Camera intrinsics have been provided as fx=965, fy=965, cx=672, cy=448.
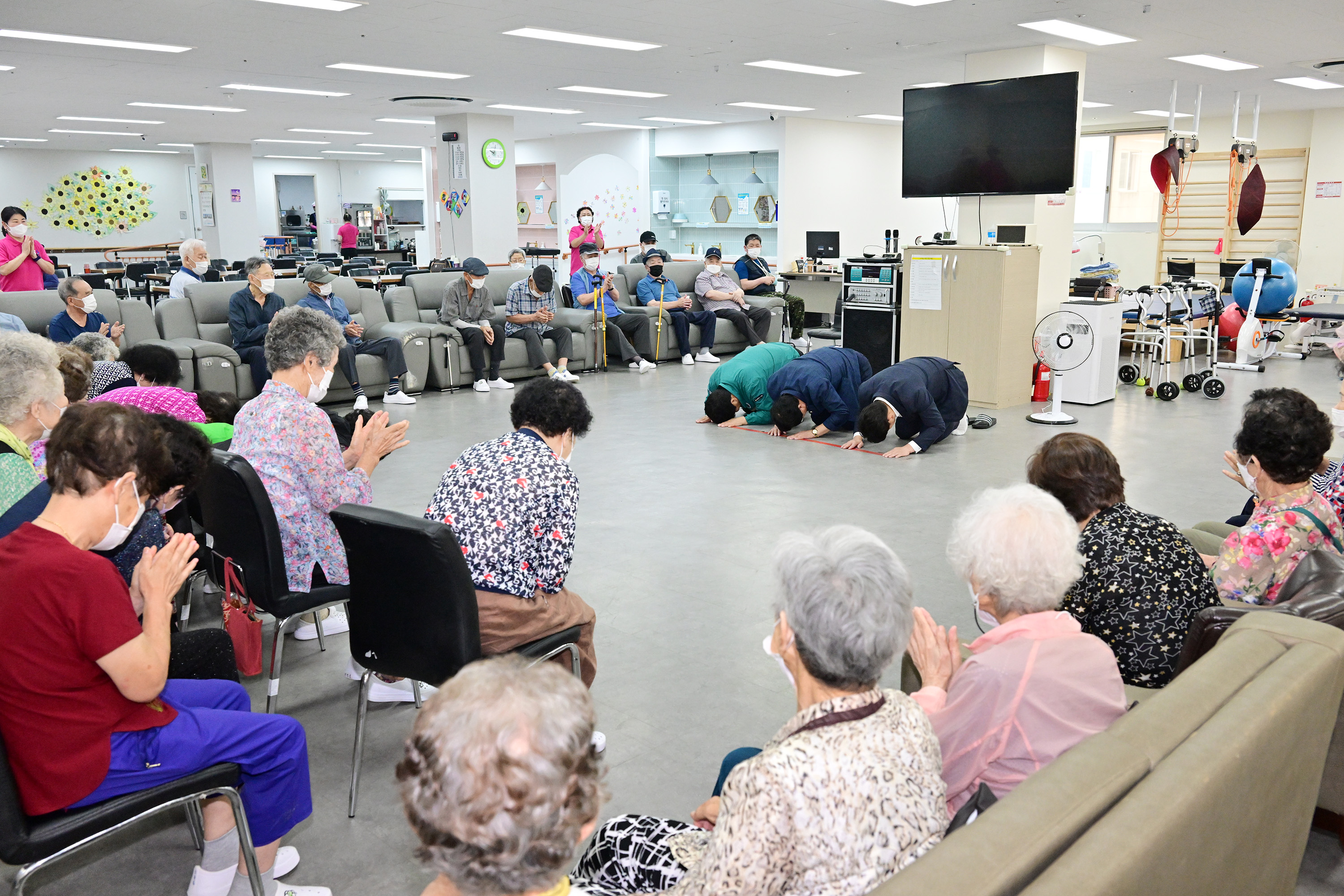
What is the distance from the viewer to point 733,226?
1628 centimetres

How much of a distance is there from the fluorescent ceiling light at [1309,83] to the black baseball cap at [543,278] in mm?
8520

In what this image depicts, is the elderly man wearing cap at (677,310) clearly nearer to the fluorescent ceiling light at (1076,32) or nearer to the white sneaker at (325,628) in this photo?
the fluorescent ceiling light at (1076,32)

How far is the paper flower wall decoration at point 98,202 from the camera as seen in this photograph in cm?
1995

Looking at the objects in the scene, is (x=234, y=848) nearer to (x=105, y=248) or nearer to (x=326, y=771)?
(x=326, y=771)

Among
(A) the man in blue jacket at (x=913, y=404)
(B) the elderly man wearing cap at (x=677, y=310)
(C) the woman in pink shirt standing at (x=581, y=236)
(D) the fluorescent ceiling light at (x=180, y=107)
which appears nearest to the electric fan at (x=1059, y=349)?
(A) the man in blue jacket at (x=913, y=404)

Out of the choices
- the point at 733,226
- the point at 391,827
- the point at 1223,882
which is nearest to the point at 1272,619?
the point at 1223,882

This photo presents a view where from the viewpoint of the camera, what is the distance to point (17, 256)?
8.03 metres

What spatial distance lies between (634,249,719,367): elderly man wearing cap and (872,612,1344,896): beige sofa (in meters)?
8.90

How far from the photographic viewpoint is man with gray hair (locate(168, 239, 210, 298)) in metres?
8.91

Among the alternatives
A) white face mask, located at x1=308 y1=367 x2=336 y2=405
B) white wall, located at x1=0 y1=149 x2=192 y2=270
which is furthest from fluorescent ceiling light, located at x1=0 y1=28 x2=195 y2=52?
white wall, located at x1=0 y1=149 x2=192 y2=270

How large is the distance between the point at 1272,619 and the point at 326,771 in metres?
2.41

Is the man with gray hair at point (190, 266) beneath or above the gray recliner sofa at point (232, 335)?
above

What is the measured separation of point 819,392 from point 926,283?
2125 millimetres

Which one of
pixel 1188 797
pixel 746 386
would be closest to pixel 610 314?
pixel 746 386
